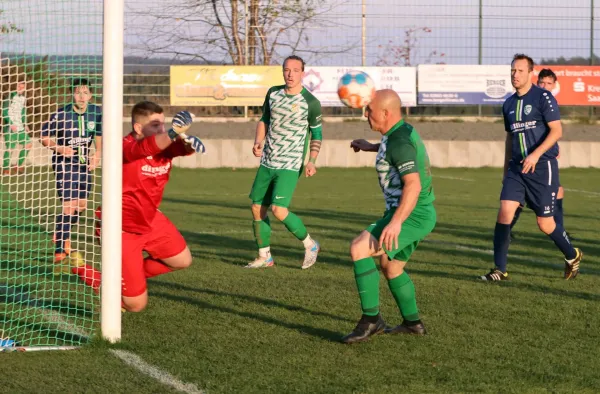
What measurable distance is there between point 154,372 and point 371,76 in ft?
72.9

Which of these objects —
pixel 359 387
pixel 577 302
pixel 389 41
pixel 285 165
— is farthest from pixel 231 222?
pixel 389 41

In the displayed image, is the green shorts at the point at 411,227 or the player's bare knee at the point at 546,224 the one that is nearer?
the green shorts at the point at 411,227

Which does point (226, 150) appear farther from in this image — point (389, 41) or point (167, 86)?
point (389, 41)

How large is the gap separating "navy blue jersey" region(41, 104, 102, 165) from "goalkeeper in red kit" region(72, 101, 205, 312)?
90.0 inches

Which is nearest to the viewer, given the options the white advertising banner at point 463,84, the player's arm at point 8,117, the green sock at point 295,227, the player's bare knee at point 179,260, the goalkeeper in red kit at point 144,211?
the goalkeeper in red kit at point 144,211

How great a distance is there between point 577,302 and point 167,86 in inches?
821

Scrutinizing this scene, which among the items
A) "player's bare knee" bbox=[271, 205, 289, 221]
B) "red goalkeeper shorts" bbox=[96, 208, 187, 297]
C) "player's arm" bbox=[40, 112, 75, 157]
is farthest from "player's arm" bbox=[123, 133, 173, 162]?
"player's bare knee" bbox=[271, 205, 289, 221]

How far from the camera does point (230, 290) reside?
8.37 m

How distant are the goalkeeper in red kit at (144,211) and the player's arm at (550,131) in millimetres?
3174

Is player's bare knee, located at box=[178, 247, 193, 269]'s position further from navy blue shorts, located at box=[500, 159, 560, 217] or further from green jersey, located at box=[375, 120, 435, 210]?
navy blue shorts, located at box=[500, 159, 560, 217]

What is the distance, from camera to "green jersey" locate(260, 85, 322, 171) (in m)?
10.1

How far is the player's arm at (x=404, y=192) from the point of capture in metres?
5.98

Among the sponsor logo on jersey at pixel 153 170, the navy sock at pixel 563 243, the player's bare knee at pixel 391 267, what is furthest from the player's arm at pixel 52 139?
the navy sock at pixel 563 243

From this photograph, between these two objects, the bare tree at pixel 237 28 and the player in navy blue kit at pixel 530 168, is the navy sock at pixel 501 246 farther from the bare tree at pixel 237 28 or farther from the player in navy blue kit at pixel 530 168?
the bare tree at pixel 237 28
